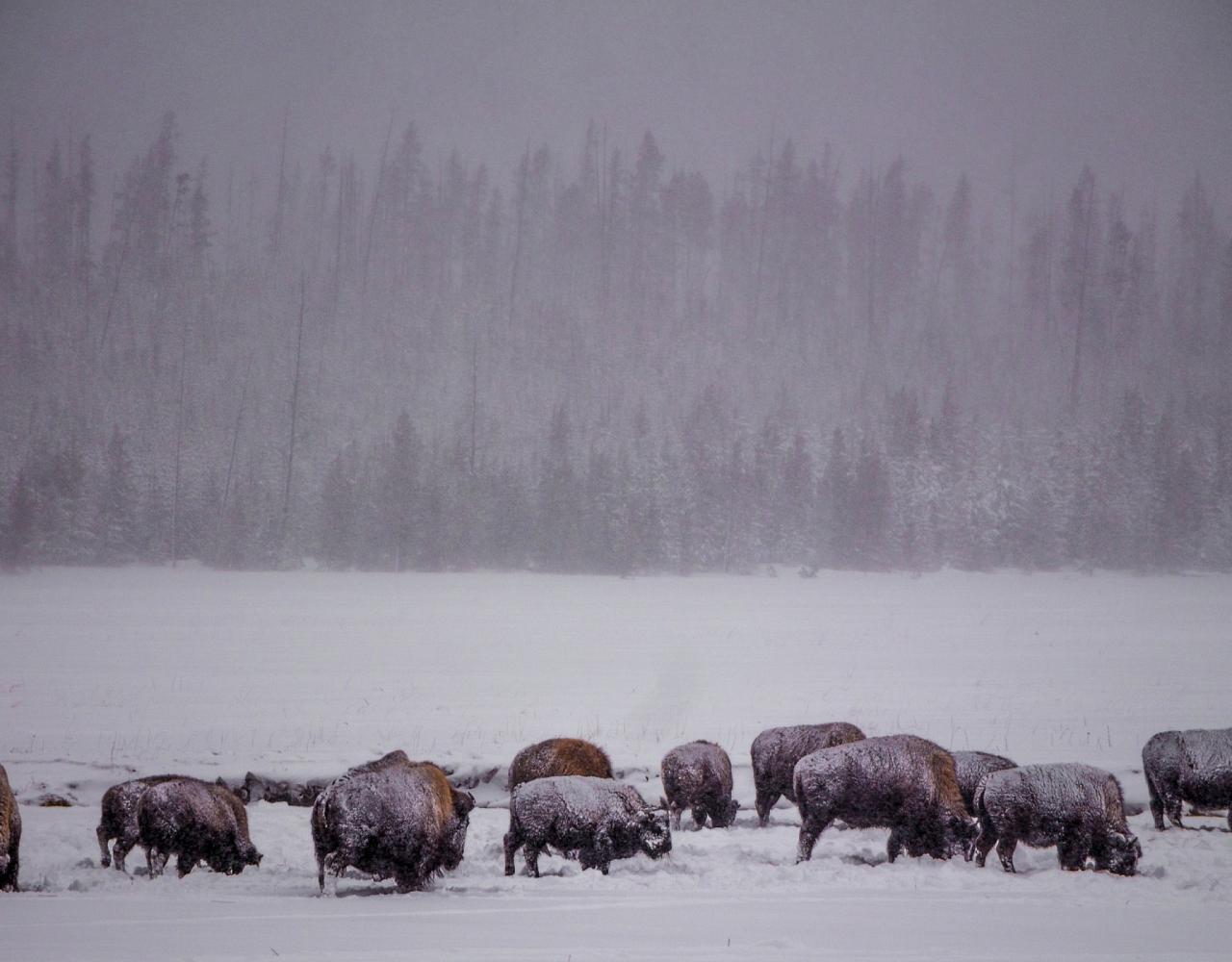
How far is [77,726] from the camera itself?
1767cm

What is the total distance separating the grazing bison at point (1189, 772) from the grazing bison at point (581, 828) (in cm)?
565

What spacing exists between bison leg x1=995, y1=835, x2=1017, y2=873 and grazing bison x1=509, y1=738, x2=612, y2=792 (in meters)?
4.27

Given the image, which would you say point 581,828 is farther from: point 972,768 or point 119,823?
point 972,768

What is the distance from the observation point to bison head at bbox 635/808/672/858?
9.24 m

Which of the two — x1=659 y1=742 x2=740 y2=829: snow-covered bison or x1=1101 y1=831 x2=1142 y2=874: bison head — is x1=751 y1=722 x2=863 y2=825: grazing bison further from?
x1=1101 y1=831 x2=1142 y2=874: bison head

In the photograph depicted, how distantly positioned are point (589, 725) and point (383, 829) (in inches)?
417

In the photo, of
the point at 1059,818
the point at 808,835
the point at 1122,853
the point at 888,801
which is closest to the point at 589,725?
the point at 808,835

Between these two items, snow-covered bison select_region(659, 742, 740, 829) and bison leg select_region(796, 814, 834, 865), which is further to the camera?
snow-covered bison select_region(659, 742, 740, 829)

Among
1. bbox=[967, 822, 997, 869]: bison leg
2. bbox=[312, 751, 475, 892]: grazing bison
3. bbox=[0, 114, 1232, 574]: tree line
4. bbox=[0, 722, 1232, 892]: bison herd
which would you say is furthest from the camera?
bbox=[0, 114, 1232, 574]: tree line

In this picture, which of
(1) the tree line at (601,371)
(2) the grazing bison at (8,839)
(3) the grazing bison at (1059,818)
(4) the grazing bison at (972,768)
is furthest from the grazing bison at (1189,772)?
(1) the tree line at (601,371)

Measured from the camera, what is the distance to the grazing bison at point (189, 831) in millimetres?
9180

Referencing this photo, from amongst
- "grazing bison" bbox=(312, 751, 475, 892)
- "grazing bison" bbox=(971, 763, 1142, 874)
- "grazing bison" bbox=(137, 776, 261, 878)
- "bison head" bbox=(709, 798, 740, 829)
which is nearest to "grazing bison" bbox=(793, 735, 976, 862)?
"grazing bison" bbox=(971, 763, 1142, 874)

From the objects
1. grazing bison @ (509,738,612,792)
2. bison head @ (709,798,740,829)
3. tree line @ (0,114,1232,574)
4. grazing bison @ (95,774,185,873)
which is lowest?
bison head @ (709,798,740,829)

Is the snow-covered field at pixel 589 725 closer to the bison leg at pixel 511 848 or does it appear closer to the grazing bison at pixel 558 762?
the bison leg at pixel 511 848
